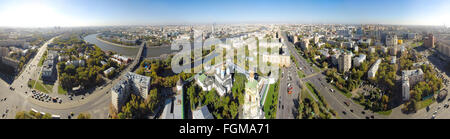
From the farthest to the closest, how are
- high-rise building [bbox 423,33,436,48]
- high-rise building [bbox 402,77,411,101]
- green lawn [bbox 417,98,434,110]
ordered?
high-rise building [bbox 423,33,436,48] → high-rise building [bbox 402,77,411,101] → green lawn [bbox 417,98,434,110]

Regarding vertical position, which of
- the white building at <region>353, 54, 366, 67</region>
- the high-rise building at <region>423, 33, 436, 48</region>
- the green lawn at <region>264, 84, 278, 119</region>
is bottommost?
the green lawn at <region>264, 84, 278, 119</region>

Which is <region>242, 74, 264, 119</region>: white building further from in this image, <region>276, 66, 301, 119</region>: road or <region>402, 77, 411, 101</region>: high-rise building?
<region>402, 77, 411, 101</region>: high-rise building

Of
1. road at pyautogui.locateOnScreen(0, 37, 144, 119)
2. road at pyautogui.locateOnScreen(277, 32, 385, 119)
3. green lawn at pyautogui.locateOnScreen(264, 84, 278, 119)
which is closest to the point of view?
road at pyautogui.locateOnScreen(0, 37, 144, 119)

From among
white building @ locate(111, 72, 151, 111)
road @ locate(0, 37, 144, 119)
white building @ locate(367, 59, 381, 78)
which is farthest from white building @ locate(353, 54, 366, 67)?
road @ locate(0, 37, 144, 119)

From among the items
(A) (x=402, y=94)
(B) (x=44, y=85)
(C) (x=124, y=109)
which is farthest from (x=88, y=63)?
(A) (x=402, y=94)

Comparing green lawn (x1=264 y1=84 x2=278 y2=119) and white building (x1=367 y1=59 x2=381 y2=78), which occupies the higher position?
white building (x1=367 y1=59 x2=381 y2=78)

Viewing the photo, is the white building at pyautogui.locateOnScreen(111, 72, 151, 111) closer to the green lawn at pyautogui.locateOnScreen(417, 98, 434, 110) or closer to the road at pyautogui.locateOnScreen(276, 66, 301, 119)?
the road at pyautogui.locateOnScreen(276, 66, 301, 119)

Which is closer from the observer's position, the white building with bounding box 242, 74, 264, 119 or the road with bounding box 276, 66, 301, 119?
the white building with bounding box 242, 74, 264, 119

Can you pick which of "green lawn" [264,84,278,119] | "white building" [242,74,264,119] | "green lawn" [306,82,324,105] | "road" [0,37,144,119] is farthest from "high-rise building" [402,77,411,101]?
"road" [0,37,144,119]

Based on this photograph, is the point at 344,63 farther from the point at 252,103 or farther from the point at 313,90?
the point at 252,103

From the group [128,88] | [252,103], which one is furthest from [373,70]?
[128,88]

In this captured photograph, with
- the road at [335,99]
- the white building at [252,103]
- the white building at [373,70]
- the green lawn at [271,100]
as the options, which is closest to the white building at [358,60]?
the white building at [373,70]
